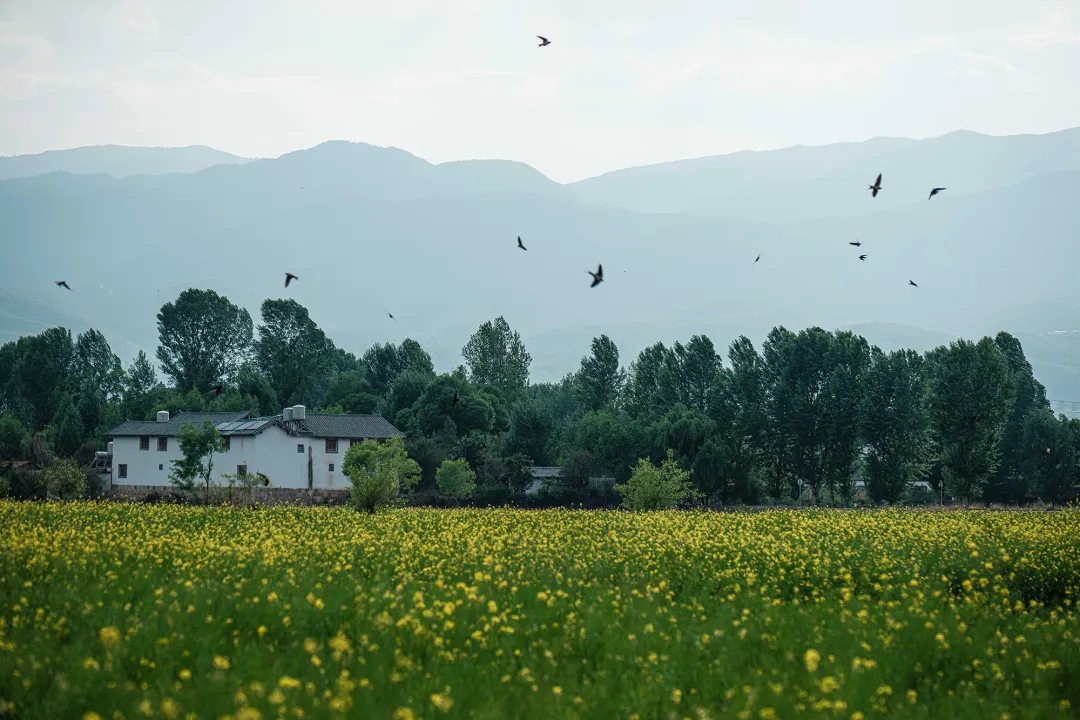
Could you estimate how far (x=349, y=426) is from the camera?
313ft

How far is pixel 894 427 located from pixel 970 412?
6.63m

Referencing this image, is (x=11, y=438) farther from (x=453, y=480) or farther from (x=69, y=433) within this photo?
(x=453, y=480)

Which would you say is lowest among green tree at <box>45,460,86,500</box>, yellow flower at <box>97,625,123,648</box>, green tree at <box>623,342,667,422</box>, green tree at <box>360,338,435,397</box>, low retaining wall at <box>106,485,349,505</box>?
low retaining wall at <box>106,485,349,505</box>

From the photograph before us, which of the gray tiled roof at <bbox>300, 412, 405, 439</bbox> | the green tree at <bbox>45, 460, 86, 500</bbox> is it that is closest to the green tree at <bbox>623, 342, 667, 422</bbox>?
the gray tiled roof at <bbox>300, 412, 405, 439</bbox>

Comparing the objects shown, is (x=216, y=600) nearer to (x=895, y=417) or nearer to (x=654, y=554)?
(x=654, y=554)

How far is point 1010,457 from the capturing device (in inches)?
3585

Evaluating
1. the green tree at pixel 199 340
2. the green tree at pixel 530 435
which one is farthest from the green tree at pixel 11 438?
the green tree at pixel 530 435

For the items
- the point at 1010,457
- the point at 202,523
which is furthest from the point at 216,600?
the point at 1010,457

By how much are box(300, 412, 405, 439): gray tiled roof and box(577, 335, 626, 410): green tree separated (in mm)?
29989

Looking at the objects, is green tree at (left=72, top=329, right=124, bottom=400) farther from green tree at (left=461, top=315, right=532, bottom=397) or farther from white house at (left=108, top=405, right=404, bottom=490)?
white house at (left=108, top=405, right=404, bottom=490)

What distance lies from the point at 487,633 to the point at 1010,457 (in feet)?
277

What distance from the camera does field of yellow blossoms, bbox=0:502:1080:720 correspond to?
14.5 metres

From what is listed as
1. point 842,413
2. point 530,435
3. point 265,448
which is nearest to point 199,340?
point 265,448

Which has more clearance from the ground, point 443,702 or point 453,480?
point 453,480
